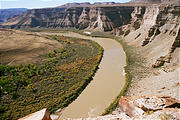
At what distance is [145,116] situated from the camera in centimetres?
672

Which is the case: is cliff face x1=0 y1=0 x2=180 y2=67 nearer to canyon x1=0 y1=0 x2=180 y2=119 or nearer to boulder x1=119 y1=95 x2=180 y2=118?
canyon x1=0 y1=0 x2=180 y2=119

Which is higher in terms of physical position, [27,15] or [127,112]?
[27,15]

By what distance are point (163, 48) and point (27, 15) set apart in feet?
343

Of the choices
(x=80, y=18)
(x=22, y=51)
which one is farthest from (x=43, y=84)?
(x=80, y=18)

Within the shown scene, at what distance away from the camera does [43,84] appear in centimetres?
2130

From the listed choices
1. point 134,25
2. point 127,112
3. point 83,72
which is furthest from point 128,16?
point 127,112

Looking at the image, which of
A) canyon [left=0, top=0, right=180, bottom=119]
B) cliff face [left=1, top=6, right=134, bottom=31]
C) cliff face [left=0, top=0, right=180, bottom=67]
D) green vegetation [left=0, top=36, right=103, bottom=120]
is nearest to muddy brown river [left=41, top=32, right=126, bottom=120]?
green vegetation [left=0, top=36, right=103, bottom=120]

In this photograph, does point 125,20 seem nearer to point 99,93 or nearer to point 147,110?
point 99,93

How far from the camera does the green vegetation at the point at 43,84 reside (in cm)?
1641

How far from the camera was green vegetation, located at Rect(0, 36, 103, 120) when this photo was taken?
16.4 m

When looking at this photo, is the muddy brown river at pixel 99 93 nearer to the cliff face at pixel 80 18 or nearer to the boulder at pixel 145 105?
the boulder at pixel 145 105

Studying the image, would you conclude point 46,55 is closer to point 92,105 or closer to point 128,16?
point 92,105

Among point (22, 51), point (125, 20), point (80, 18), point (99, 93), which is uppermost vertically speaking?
point (80, 18)

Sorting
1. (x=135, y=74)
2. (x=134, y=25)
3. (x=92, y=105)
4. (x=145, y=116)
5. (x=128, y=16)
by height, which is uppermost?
(x=128, y=16)
